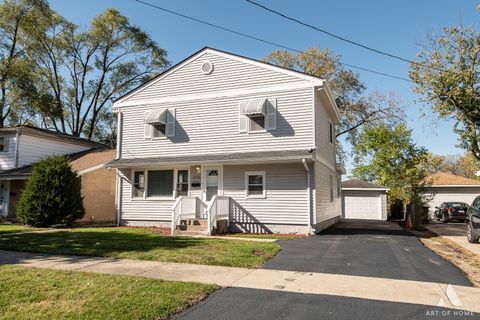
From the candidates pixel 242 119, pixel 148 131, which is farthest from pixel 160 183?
pixel 242 119

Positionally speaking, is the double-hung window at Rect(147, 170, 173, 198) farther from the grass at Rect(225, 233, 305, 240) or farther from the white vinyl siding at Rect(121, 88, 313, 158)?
the grass at Rect(225, 233, 305, 240)

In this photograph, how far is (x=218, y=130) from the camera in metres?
15.2

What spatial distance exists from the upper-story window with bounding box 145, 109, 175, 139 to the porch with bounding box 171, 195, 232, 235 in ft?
11.3

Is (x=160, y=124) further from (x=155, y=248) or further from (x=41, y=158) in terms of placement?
(x=41, y=158)

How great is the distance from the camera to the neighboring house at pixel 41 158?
19359mm

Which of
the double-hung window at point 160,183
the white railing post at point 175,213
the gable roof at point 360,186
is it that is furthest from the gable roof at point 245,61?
the gable roof at point 360,186

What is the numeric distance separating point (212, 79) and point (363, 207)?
1593cm

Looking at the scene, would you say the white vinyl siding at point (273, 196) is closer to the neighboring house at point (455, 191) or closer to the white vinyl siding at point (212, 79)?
the white vinyl siding at point (212, 79)

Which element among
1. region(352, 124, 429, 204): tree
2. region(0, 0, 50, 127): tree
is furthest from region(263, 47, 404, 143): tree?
region(0, 0, 50, 127): tree

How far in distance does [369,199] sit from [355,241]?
49.9ft

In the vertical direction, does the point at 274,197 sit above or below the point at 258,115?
below

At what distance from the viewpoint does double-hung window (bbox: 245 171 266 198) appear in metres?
14.1

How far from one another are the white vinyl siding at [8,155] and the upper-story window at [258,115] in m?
15.9

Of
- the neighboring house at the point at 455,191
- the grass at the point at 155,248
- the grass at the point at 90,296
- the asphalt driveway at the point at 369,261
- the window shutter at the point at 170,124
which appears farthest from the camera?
the neighboring house at the point at 455,191
